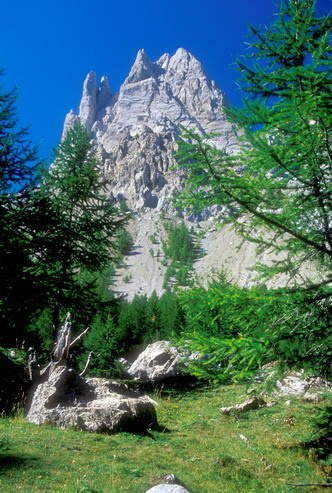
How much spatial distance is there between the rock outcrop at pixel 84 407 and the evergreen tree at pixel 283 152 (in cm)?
625

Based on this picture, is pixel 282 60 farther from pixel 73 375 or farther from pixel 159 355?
pixel 159 355

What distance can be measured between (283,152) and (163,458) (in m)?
6.94

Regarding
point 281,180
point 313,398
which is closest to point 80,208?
point 281,180

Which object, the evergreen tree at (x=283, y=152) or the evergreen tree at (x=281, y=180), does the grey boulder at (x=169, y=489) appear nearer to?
the evergreen tree at (x=281, y=180)

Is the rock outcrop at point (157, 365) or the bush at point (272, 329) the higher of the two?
the bush at point (272, 329)

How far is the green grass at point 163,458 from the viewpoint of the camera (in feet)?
17.1

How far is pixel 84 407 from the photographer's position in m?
8.95

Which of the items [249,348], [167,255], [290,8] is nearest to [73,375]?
[249,348]

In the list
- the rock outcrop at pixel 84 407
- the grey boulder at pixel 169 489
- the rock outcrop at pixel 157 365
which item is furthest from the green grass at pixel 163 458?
the rock outcrop at pixel 157 365

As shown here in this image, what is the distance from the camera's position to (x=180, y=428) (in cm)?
1023

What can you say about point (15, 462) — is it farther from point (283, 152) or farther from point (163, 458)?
point (283, 152)

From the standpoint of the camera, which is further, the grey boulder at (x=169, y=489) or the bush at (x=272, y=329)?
the grey boulder at (x=169, y=489)

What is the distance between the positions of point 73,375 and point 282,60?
10187 mm

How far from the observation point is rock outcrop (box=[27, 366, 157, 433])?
8547 millimetres
